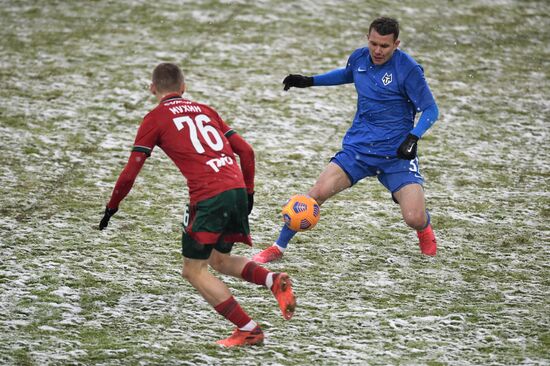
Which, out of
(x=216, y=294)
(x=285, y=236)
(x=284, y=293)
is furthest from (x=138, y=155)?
(x=285, y=236)

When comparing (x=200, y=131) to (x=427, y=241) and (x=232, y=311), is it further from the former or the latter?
(x=427, y=241)

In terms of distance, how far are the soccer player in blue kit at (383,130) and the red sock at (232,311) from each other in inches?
61.1

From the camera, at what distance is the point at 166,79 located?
5.37 m

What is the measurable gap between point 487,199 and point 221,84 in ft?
13.2

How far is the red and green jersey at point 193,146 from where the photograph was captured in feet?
16.9

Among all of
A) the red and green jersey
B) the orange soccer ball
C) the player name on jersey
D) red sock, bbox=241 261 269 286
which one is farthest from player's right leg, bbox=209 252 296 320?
the orange soccer ball

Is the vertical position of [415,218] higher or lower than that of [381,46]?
lower

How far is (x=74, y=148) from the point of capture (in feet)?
29.8

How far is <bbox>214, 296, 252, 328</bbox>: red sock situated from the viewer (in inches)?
202

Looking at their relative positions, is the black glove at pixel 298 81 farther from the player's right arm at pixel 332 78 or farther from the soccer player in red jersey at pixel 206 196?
the soccer player in red jersey at pixel 206 196

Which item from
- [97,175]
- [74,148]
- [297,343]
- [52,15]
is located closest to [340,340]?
[297,343]

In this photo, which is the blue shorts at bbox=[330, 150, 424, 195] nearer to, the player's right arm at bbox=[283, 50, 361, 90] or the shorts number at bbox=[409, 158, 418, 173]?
the shorts number at bbox=[409, 158, 418, 173]

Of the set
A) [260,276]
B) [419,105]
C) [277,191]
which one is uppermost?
[419,105]

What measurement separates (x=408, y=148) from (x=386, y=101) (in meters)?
0.51
